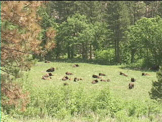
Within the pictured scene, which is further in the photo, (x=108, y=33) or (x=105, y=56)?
(x=108, y=33)

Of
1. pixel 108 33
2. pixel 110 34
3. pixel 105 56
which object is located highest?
pixel 108 33

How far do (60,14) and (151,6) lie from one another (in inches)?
1546

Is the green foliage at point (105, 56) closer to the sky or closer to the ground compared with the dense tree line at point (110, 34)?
closer to the ground

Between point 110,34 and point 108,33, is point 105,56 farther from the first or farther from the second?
point 108,33

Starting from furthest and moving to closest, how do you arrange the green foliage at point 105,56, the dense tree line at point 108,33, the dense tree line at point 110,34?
the green foliage at point 105,56, the dense tree line at point 110,34, the dense tree line at point 108,33

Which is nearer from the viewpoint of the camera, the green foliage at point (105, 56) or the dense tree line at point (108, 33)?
the dense tree line at point (108, 33)

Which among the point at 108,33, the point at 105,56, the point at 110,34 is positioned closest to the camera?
the point at 110,34

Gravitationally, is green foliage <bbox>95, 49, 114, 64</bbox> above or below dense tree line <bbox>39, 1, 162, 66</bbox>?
below

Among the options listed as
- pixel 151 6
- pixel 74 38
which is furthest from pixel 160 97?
pixel 151 6

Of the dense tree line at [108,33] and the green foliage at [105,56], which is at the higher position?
the dense tree line at [108,33]

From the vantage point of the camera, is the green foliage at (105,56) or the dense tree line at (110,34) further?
the green foliage at (105,56)

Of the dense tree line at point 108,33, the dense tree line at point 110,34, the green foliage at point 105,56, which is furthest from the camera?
the green foliage at point 105,56

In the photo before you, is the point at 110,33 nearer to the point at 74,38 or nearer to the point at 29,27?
the point at 74,38

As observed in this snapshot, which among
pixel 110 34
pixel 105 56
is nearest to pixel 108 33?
pixel 110 34
